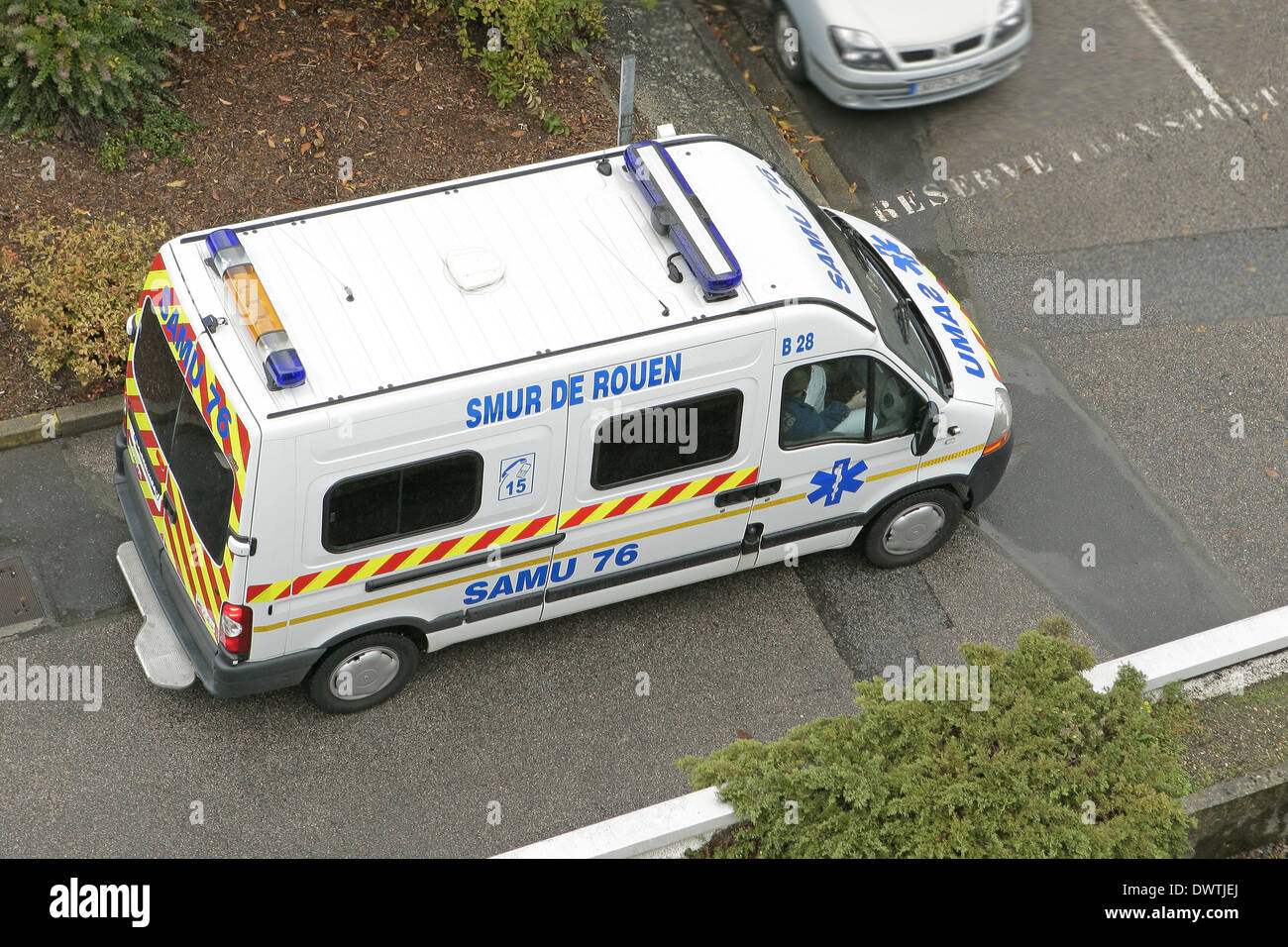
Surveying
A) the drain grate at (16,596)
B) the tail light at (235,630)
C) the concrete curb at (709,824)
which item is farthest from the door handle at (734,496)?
the drain grate at (16,596)

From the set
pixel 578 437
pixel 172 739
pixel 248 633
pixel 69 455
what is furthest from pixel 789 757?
pixel 69 455

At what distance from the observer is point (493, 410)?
6.72 meters

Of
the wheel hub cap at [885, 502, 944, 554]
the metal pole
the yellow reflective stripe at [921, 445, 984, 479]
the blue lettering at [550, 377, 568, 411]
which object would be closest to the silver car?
the metal pole

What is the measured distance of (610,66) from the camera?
38.0 feet

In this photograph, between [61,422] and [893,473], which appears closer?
[893,473]

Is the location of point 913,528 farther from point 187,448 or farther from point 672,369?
point 187,448

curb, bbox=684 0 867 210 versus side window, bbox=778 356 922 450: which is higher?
side window, bbox=778 356 922 450

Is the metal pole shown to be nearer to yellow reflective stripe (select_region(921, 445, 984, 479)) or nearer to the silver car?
the silver car

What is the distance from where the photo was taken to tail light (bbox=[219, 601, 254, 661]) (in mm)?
6793

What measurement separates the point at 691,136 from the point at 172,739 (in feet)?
13.9

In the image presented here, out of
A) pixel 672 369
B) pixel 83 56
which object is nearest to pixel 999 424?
pixel 672 369

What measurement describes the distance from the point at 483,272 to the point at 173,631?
8.32ft

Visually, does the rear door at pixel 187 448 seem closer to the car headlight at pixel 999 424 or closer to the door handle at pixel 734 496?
the door handle at pixel 734 496

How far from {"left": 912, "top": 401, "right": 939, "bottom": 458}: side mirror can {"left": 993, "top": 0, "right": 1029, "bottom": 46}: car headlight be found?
468cm
